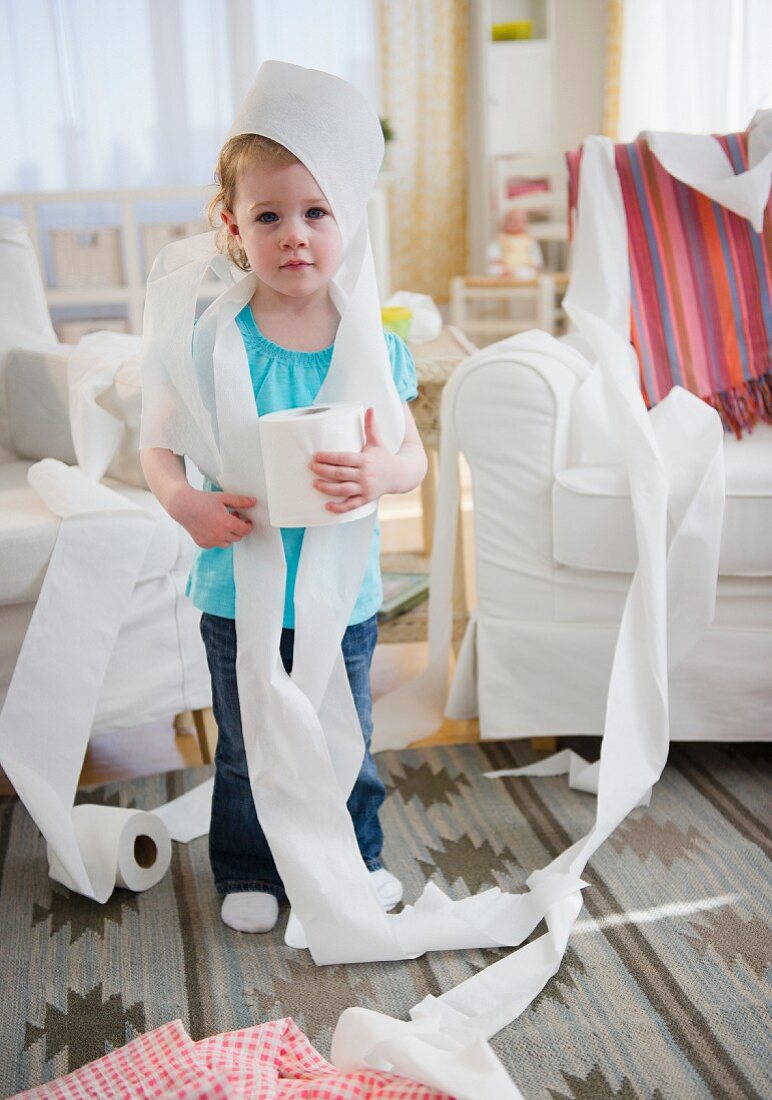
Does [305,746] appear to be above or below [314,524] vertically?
below

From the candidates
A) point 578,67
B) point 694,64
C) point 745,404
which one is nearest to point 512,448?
point 745,404

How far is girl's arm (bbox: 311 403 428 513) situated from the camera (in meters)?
1.14

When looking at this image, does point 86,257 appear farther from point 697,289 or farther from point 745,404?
point 745,404

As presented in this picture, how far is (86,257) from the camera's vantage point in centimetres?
404

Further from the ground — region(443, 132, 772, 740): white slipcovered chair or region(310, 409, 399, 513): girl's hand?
region(310, 409, 399, 513): girl's hand

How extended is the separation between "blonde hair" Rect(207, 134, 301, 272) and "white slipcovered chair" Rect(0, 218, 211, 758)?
0.57 meters

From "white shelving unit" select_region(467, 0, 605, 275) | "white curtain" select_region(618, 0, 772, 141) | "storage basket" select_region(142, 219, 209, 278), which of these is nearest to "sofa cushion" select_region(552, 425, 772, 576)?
"white curtain" select_region(618, 0, 772, 141)

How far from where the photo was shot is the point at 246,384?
122 centimetres

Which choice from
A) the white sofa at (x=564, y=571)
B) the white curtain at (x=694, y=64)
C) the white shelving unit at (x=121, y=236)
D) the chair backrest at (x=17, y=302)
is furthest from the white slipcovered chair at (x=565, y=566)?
the white shelving unit at (x=121, y=236)

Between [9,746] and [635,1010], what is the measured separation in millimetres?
789

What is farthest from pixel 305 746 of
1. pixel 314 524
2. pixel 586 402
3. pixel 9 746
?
pixel 586 402

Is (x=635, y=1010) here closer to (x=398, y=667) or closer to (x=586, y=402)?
(x=586, y=402)

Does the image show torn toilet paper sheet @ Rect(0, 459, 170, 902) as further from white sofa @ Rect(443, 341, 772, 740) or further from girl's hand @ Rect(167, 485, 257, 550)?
white sofa @ Rect(443, 341, 772, 740)

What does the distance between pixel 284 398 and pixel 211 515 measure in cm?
16
